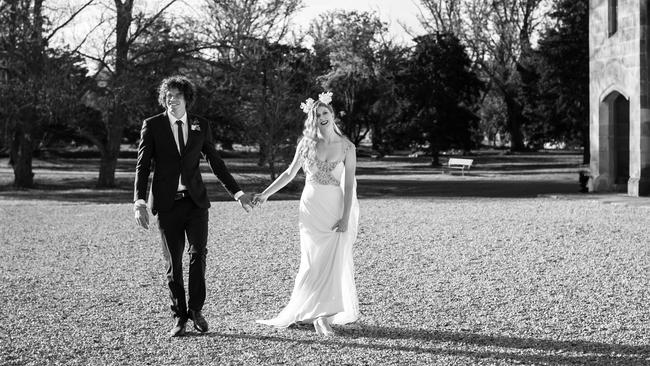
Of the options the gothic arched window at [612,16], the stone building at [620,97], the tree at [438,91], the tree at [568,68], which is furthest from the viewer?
the tree at [438,91]

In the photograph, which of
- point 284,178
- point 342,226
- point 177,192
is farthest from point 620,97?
point 177,192

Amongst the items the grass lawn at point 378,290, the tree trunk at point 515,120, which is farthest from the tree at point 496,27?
the grass lawn at point 378,290

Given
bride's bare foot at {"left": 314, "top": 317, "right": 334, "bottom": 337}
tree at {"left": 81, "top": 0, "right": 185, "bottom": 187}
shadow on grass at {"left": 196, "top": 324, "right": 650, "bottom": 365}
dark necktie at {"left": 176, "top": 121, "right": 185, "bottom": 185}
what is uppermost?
tree at {"left": 81, "top": 0, "right": 185, "bottom": 187}

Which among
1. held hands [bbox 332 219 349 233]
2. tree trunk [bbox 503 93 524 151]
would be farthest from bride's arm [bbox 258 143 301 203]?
tree trunk [bbox 503 93 524 151]

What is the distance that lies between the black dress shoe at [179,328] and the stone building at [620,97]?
17.6 m

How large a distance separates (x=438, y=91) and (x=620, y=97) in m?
22.4

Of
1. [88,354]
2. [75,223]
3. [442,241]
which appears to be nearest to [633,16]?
[442,241]

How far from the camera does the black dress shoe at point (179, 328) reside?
276 inches

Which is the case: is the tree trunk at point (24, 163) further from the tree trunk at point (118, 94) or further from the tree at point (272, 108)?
the tree at point (272, 108)

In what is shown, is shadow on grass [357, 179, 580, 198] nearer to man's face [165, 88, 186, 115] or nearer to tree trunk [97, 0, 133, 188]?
tree trunk [97, 0, 133, 188]

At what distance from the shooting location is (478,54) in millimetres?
56500

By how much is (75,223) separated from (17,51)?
13.7 meters

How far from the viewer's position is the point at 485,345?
262 inches

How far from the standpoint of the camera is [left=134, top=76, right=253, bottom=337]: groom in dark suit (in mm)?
7020
